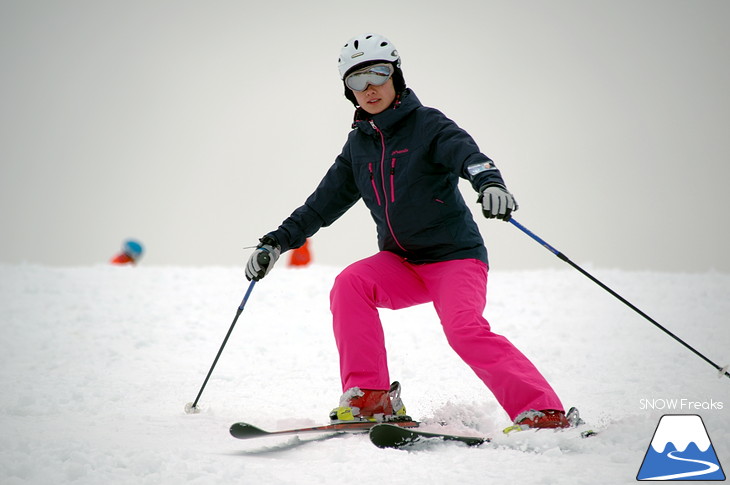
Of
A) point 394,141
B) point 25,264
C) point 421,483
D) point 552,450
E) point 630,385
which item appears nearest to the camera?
point 421,483

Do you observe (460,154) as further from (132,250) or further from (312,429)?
(132,250)

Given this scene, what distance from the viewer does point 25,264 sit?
8.88 meters

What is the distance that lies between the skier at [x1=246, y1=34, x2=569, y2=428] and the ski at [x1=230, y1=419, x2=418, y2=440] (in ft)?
0.23

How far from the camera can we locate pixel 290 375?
5.02 meters

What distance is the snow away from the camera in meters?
2.44

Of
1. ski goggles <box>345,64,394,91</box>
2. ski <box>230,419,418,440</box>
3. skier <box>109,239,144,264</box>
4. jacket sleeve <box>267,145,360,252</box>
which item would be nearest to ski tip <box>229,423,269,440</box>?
ski <box>230,419,418,440</box>

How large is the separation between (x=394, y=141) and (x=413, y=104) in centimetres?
23

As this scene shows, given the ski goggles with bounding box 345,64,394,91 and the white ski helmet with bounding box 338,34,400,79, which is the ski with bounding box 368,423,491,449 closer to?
the ski goggles with bounding box 345,64,394,91

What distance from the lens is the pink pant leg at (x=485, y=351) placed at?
2938 millimetres

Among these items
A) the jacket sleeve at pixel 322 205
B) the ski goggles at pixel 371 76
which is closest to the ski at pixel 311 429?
the jacket sleeve at pixel 322 205

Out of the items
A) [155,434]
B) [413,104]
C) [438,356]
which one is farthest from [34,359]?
[413,104]

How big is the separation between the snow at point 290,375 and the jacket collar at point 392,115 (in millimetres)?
1537

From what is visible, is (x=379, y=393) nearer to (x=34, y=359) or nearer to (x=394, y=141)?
(x=394, y=141)

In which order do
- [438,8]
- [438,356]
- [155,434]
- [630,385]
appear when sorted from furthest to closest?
[438,8]
[438,356]
[630,385]
[155,434]
